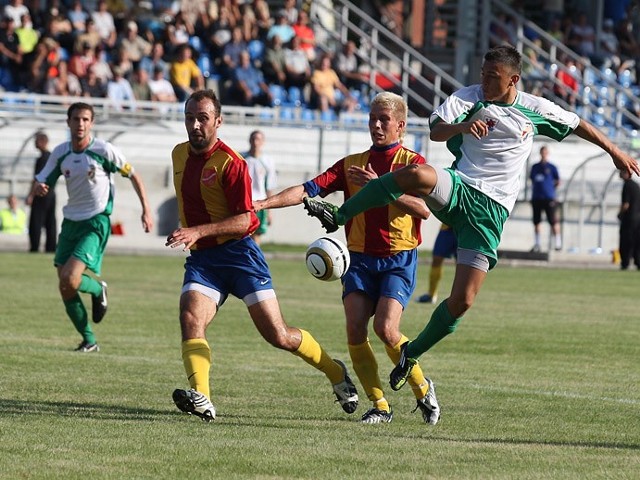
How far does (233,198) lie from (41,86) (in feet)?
72.4

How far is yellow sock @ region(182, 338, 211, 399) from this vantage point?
28.5ft

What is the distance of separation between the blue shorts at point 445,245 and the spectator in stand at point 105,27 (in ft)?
46.6

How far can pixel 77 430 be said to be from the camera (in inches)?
320

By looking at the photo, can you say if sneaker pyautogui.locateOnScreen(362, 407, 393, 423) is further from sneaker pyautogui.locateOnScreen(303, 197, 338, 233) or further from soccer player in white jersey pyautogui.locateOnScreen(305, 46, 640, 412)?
sneaker pyautogui.locateOnScreen(303, 197, 338, 233)

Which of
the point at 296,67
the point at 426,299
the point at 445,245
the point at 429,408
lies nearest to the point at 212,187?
the point at 429,408

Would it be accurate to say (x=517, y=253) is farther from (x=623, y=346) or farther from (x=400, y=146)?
(x=400, y=146)

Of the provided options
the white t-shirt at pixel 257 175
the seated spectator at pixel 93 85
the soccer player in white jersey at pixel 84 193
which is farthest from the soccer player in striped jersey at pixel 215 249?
the seated spectator at pixel 93 85

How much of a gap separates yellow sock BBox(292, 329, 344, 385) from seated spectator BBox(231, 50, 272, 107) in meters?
22.9

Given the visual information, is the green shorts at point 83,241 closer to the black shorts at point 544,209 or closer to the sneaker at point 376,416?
the sneaker at point 376,416

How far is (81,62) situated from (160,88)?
1711mm

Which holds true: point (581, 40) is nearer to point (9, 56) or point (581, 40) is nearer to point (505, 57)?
point (9, 56)

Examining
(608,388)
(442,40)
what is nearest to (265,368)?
(608,388)

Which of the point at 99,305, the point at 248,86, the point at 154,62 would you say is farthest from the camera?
the point at 248,86

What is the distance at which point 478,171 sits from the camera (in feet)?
29.0
